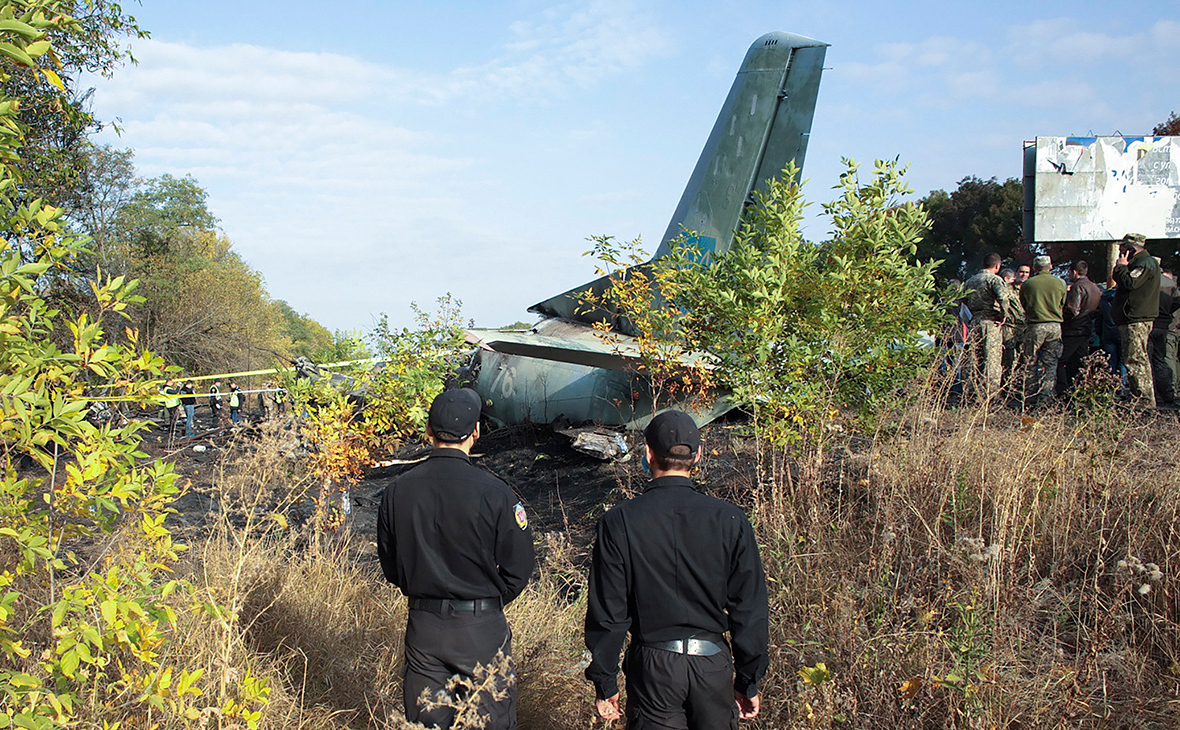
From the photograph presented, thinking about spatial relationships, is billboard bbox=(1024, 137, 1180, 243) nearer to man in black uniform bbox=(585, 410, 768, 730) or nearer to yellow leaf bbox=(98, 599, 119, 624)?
man in black uniform bbox=(585, 410, 768, 730)

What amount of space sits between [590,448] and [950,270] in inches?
1284

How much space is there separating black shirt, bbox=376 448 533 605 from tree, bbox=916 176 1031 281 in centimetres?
3243

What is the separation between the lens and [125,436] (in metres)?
2.87

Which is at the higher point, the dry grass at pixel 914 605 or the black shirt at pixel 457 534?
the black shirt at pixel 457 534

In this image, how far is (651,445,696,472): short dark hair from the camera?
9.72ft

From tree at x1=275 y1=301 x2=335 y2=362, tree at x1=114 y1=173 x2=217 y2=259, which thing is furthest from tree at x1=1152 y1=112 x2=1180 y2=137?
tree at x1=275 y1=301 x2=335 y2=362

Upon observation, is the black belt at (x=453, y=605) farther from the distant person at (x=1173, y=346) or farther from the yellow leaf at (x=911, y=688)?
the distant person at (x=1173, y=346)

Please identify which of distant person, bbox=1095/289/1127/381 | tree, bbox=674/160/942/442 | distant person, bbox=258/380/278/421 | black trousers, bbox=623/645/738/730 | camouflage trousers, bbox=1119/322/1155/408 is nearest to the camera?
black trousers, bbox=623/645/738/730

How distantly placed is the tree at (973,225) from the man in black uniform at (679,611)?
1275 inches

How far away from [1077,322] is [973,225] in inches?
1079

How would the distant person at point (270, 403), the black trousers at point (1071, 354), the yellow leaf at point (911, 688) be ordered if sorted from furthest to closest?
the black trousers at point (1071, 354)
the distant person at point (270, 403)
the yellow leaf at point (911, 688)

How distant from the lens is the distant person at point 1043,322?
30.4 feet

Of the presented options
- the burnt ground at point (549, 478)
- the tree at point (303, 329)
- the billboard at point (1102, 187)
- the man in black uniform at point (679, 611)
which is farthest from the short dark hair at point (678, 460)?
the tree at point (303, 329)

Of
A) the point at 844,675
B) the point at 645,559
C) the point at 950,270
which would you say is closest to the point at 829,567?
the point at 844,675
